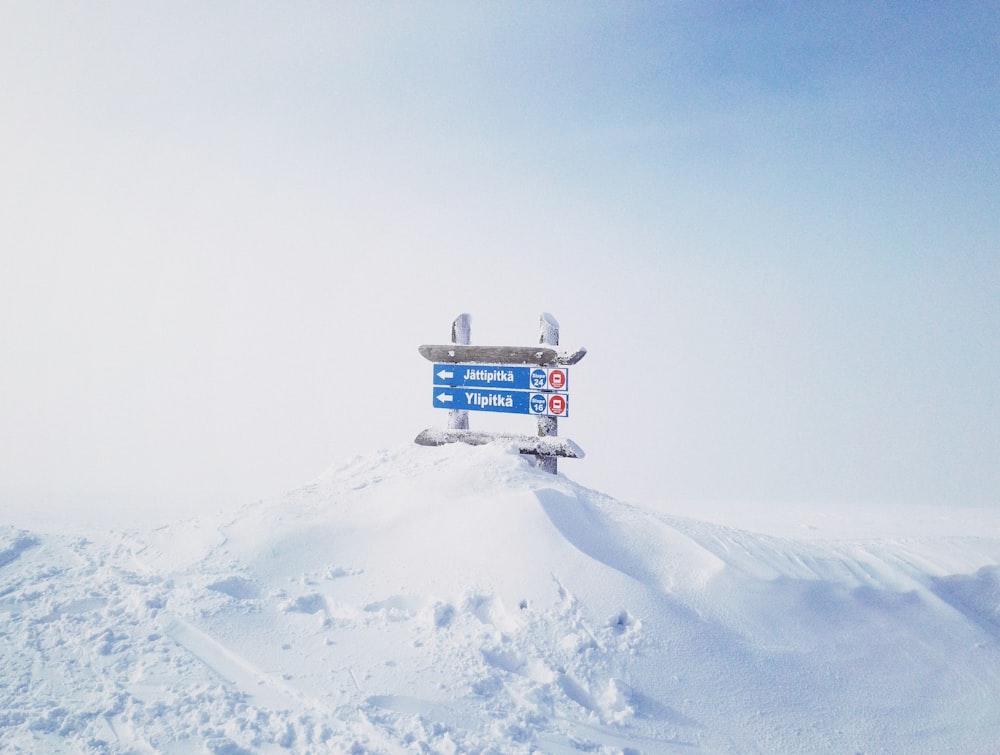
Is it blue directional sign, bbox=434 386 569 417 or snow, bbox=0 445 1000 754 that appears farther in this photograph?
blue directional sign, bbox=434 386 569 417

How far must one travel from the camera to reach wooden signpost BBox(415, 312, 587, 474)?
7152mm

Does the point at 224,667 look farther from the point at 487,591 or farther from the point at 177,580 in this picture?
the point at 487,591

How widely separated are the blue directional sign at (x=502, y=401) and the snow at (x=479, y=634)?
147 cm

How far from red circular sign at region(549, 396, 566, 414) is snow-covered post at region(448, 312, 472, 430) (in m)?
1.31

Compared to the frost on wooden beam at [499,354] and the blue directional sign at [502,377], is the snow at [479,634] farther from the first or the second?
the frost on wooden beam at [499,354]

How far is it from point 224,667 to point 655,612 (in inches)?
117

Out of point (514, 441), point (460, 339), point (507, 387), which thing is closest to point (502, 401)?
point (507, 387)

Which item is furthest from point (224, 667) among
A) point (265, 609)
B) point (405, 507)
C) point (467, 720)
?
point (405, 507)

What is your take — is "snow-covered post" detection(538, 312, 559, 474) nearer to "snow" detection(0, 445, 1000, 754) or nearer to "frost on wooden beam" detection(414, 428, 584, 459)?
"frost on wooden beam" detection(414, 428, 584, 459)

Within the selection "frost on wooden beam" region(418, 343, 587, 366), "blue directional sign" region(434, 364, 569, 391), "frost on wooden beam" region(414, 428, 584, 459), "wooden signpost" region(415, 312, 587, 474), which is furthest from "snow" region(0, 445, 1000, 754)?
"frost on wooden beam" region(418, 343, 587, 366)

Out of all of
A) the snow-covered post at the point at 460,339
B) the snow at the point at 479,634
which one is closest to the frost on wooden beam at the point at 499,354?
the snow-covered post at the point at 460,339

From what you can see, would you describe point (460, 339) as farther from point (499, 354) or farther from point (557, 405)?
point (557, 405)

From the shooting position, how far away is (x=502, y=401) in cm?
741

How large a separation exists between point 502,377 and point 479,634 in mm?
4055
